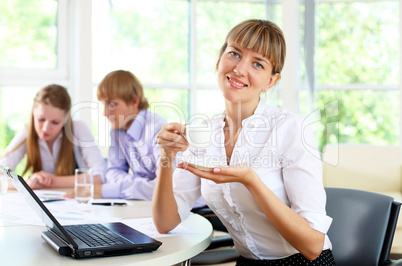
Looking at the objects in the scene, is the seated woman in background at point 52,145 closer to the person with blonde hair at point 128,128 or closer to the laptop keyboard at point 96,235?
the person with blonde hair at point 128,128

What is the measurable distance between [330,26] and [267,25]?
4.03 metres

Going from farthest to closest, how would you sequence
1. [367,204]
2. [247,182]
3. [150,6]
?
[150,6]
[367,204]
[247,182]

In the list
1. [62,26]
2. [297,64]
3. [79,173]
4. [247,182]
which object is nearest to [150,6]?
[62,26]

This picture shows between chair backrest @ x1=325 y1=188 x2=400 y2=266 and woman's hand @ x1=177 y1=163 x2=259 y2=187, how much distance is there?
18.3 inches

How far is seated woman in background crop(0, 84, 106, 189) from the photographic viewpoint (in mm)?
2771

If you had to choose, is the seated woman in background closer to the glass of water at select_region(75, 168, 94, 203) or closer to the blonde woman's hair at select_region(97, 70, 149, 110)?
the blonde woman's hair at select_region(97, 70, 149, 110)

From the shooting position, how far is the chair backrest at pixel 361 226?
1.45 m

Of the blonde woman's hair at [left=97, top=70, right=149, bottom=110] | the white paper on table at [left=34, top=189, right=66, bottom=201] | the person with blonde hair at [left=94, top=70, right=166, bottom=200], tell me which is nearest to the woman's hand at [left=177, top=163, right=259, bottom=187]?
the white paper on table at [left=34, top=189, right=66, bottom=201]

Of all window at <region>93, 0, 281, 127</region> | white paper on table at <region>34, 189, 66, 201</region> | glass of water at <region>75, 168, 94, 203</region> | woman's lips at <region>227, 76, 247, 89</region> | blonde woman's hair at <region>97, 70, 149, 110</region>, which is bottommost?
white paper on table at <region>34, 189, 66, 201</region>

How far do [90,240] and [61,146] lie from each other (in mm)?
1752

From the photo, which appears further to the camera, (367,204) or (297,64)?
(297,64)

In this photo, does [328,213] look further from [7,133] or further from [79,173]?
[7,133]

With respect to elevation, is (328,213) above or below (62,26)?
below

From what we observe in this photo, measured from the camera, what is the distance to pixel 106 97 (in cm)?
274
